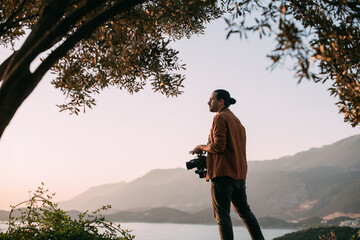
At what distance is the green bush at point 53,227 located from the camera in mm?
2543

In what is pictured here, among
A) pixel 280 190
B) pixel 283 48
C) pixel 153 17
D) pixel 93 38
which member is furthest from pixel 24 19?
pixel 280 190

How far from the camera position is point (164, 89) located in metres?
6.65

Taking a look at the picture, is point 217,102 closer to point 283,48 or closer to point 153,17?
point 283,48

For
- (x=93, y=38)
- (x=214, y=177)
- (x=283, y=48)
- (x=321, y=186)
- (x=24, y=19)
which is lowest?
(x=321, y=186)

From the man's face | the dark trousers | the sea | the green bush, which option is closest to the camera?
the dark trousers

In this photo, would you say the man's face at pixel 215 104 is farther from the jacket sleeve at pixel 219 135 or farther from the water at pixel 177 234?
the water at pixel 177 234

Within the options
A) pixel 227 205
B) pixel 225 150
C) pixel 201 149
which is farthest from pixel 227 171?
pixel 201 149

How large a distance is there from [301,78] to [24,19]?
5615 mm

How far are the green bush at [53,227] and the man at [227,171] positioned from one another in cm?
180

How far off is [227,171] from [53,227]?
7.78 feet

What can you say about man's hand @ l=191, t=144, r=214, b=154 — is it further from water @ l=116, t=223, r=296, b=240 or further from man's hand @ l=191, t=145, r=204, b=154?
water @ l=116, t=223, r=296, b=240

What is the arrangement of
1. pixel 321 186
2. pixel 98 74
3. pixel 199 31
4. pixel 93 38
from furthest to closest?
pixel 321 186
pixel 199 31
pixel 98 74
pixel 93 38

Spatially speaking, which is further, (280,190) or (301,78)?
(280,190)

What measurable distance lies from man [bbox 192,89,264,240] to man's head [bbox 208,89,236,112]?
0.26ft
